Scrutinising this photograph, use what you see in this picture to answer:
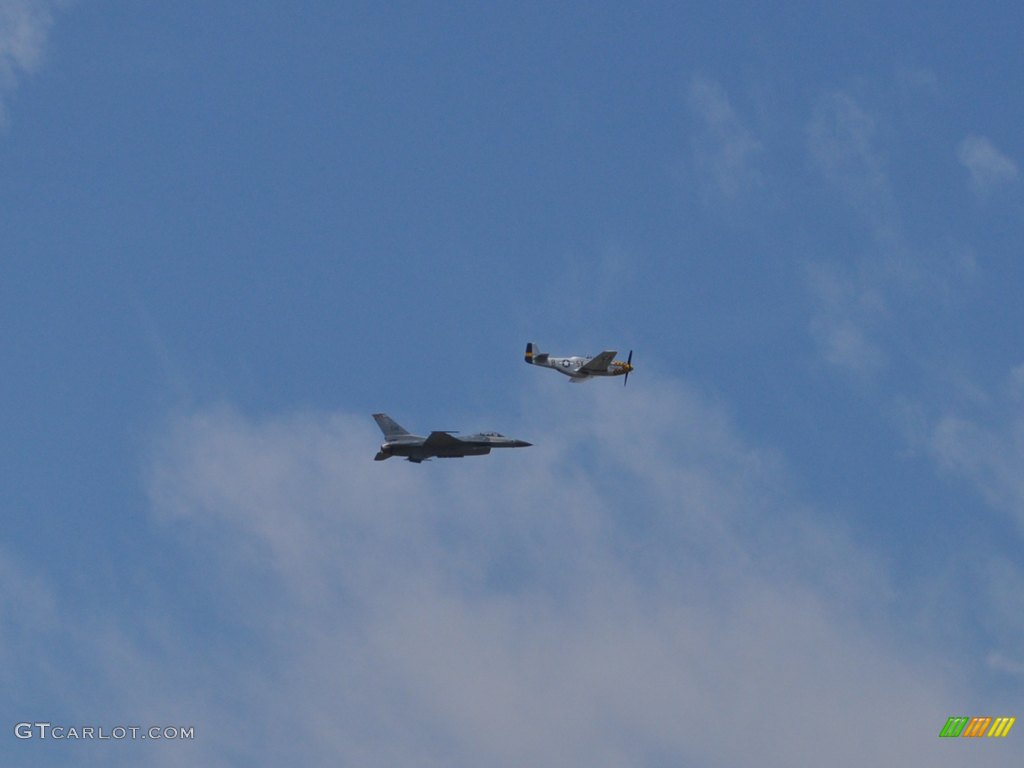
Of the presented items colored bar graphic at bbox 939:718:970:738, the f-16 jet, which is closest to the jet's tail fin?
the f-16 jet

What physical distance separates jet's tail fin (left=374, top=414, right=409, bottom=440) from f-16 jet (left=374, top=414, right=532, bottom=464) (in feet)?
0.90

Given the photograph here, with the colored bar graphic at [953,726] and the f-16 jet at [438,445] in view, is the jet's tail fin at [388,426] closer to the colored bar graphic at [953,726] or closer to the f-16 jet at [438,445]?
the f-16 jet at [438,445]

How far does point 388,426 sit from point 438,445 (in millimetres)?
9552

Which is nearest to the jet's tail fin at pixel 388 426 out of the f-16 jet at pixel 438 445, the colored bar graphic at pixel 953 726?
the f-16 jet at pixel 438 445

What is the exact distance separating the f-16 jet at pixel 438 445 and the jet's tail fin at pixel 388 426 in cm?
28

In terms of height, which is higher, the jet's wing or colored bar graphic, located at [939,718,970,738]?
the jet's wing

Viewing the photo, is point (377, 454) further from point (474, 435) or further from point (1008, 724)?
point (1008, 724)

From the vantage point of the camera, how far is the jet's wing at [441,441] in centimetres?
18450

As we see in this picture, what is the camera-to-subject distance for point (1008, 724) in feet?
533

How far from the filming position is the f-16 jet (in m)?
186

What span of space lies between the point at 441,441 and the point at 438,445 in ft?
3.91

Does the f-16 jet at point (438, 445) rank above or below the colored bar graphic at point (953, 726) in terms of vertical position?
above

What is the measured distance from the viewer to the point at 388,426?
19338 cm

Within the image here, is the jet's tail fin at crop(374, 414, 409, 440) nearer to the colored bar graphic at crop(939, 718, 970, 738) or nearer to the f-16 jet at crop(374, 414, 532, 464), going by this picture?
the f-16 jet at crop(374, 414, 532, 464)
